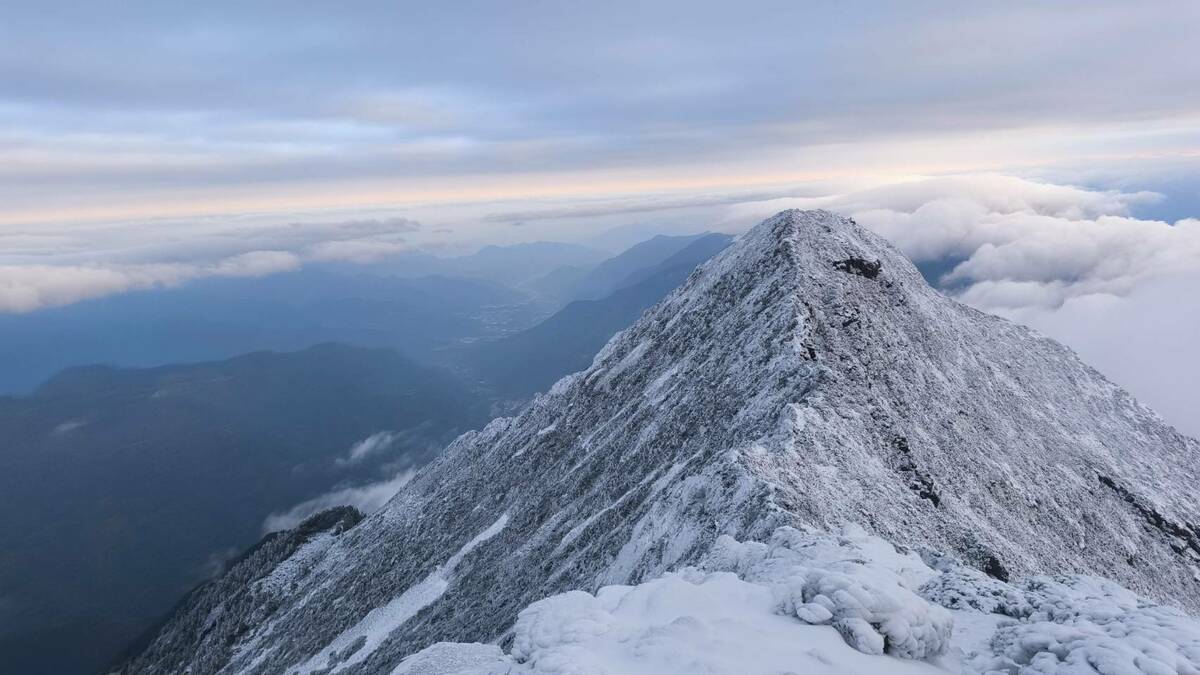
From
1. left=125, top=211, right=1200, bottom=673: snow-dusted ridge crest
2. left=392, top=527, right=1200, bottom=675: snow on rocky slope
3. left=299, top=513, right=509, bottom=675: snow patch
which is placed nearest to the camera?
left=392, top=527, right=1200, bottom=675: snow on rocky slope

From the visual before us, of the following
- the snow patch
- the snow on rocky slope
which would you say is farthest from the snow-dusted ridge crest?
the snow on rocky slope

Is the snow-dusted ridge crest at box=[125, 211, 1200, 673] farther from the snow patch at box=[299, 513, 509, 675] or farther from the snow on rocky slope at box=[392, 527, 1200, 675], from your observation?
the snow on rocky slope at box=[392, 527, 1200, 675]

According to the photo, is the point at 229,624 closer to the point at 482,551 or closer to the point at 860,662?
the point at 482,551

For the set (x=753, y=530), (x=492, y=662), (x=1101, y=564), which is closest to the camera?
(x=492, y=662)

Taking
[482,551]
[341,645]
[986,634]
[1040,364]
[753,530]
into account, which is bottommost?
[341,645]

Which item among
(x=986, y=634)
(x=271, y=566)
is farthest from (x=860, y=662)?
(x=271, y=566)

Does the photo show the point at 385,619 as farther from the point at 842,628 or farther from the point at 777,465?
the point at 842,628

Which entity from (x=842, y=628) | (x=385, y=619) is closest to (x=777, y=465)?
(x=842, y=628)

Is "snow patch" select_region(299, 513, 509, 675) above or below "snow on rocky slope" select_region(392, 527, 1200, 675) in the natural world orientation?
below
